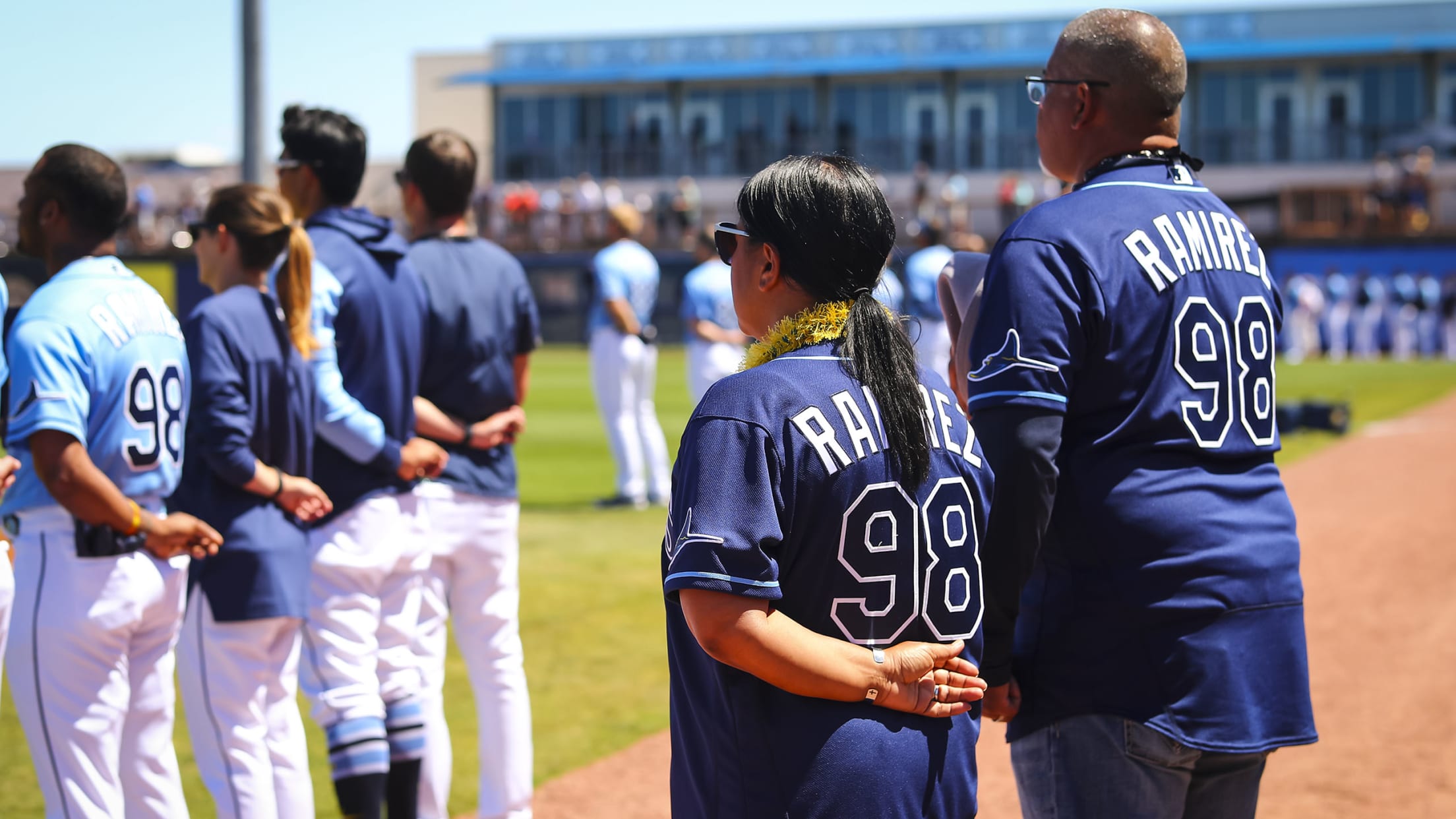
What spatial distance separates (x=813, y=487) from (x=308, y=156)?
9.08ft

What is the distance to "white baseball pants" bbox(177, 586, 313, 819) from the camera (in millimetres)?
3873

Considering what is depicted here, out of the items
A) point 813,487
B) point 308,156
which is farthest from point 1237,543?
point 308,156

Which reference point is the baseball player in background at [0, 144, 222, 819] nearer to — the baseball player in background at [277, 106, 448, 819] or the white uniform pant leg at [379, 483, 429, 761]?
the baseball player in background at [277, 106, 448, 819]

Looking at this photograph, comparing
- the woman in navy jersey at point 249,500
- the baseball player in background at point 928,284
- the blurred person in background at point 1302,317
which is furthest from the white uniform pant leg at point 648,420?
the blurred person in background at point 1302,317

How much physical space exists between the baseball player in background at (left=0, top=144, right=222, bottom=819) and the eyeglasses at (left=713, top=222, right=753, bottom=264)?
1.89m

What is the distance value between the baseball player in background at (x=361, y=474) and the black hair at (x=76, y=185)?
2.16ft

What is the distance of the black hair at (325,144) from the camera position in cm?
440

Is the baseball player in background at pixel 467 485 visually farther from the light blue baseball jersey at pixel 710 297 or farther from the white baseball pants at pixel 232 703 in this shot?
the light blue baseball jersey at pixel 710 297

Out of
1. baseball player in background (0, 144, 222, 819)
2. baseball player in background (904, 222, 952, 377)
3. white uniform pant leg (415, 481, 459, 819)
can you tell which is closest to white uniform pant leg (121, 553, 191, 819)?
baseball player in background (0, 144, 222, 819)

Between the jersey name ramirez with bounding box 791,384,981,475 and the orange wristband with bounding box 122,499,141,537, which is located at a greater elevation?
the jersey name ramirez with bounding box 791,384,981,475

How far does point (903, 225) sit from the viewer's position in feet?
123

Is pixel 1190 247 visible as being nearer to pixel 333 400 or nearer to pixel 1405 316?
pixel 333 400

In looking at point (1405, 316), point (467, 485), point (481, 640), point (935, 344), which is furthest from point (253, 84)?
point (1405, 316)

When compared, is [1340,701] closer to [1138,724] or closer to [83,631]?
[1138,724]
